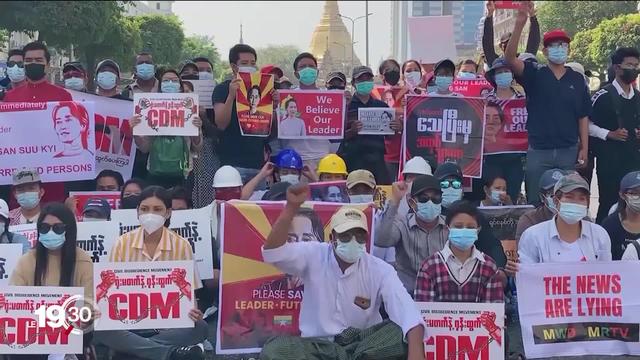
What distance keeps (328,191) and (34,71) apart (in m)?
3.03

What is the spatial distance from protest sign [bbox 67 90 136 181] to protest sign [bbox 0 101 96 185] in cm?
36

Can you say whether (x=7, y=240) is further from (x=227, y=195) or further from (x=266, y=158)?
(x=266, y=158)

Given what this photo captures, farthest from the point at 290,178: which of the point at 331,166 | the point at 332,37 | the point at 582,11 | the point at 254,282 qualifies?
the point at 332,37

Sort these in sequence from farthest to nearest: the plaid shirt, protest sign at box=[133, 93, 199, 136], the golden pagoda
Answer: the golden pagoda
protest sign at box=[133, 93, 199, 136]
the plaid shirt

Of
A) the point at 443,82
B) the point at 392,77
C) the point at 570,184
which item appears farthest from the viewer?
the point at 392,77

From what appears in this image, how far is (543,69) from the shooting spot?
316 inches

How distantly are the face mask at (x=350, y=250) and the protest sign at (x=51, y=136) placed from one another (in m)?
3.44

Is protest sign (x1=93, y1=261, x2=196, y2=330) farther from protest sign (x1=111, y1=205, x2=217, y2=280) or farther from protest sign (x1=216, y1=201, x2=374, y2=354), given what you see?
protest sign (x1=111, y1=205, x2=217, y2=280)

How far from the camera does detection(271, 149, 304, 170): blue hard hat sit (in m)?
7.91

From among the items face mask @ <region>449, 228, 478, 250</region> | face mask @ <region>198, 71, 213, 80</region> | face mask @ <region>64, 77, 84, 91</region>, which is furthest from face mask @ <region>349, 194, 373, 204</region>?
face mask @ <region>64, 77, 84, 91</region>

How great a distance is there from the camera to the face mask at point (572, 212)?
254 inches

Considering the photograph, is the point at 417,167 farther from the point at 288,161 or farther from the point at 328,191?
the point at 288,161

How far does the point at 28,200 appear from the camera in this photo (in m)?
7.29

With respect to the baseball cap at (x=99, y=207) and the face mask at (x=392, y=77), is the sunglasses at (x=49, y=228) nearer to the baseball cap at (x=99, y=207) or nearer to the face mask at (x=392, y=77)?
the baseball cap at (x=99, y=207)
